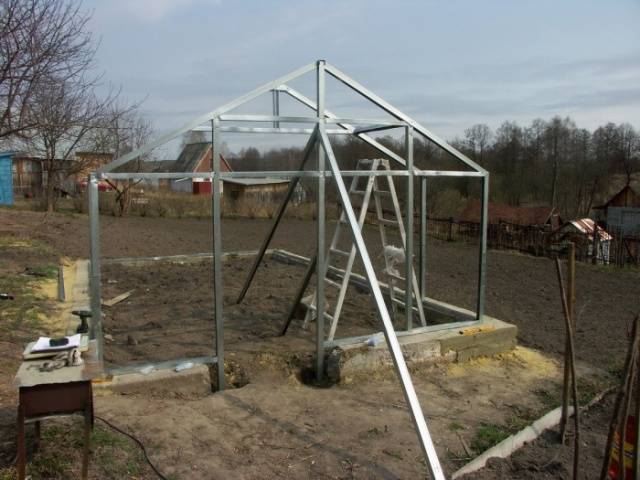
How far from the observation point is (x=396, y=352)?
141 inches

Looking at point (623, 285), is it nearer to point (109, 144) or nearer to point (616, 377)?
point (616, 377)

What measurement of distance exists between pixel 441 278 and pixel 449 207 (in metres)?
16.6

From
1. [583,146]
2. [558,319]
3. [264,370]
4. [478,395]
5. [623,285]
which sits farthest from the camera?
[583,146]

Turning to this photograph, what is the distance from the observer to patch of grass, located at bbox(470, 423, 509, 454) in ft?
11.9

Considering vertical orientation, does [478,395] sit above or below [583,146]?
below

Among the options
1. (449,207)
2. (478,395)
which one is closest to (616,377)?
(478,395)

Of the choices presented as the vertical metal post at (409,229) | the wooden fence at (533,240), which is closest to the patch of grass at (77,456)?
the vertical metal post at (409,229)

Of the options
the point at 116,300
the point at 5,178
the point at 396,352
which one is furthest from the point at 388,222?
the point at 5,178

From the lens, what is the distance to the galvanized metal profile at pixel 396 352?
9.98ft

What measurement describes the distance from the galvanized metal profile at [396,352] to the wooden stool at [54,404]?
1.93 metres

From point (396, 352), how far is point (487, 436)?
3.23 ft

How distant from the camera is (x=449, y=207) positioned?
2584 centimetres

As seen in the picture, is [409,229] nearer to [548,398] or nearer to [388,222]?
[388,222]

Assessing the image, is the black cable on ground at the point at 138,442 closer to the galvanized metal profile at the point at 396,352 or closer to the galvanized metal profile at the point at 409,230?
the galvanized metal profile at the point at 396,352
